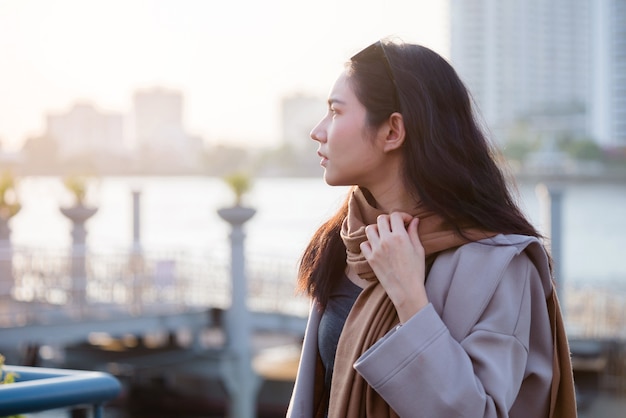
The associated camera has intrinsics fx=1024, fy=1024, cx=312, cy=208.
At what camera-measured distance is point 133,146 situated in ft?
104

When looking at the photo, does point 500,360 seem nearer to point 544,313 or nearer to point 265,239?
point 544,313

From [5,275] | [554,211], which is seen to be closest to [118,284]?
[5,275]

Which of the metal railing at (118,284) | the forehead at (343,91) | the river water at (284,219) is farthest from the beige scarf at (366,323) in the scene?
the river water at (284,219)

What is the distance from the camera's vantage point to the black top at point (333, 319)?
1670 millimetres

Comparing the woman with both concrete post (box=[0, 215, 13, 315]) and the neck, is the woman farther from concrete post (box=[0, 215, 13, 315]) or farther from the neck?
concrete post (box=[0, 215, 13, 315])

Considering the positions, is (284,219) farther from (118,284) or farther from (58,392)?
(58,392)

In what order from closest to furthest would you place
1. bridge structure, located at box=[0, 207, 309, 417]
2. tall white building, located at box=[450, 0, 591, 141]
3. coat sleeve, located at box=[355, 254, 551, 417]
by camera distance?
coat sleeve, located at box=[355, 254, 551, 417]
bridge structure, located at box=[0, 207, 309, 417]
tall white building, located at box=[450, 0, 591, 141]

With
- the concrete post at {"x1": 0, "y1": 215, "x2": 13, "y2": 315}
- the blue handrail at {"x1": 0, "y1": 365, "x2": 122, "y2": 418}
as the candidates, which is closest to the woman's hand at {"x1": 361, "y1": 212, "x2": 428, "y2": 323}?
the blue handrail at {"x1": 0, "y1": 365, "x2": 122, "y2": 418}

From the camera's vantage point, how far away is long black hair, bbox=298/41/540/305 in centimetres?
153

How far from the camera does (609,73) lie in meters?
73.5

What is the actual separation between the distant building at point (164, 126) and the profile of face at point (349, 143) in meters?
29.2

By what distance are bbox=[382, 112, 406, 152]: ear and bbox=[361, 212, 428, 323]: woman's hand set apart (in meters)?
0.10

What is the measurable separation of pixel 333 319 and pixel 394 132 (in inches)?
13.1

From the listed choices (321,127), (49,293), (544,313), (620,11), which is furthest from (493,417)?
(620,11)
